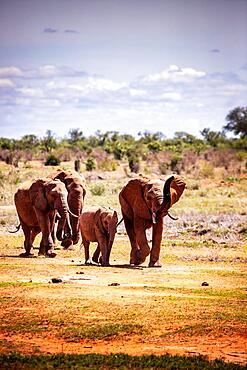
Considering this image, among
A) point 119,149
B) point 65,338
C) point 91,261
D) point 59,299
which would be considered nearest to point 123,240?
point 91,261

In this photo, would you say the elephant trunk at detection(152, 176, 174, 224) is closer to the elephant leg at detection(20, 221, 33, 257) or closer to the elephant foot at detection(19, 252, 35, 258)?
the elephant foot at detection(19, 252, 35, 258)

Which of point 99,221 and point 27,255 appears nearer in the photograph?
point 99,221

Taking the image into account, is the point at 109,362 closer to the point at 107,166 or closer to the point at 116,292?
the point at 116,292

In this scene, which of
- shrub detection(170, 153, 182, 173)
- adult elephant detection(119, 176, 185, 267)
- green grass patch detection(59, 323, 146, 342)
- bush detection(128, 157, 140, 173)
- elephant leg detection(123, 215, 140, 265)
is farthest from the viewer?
shrub detection(170, 153, 182, 173)

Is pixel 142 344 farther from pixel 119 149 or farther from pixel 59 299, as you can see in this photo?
pixel 119 149

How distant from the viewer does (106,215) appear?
80.6 feet

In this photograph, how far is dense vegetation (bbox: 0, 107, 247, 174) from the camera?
75.0 metres

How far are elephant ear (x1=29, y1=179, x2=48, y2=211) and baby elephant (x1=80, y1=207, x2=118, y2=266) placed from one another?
172cm

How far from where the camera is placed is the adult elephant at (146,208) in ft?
79.8

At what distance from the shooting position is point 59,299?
18.6m

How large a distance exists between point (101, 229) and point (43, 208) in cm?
273

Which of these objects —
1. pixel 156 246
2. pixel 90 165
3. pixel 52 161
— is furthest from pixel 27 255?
pixel 52 161

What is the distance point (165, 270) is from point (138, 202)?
7.45 ft

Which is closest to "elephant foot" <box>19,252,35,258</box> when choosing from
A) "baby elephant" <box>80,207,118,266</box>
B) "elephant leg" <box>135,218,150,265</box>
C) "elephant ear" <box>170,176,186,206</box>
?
"baby elephant" <box>80,207,118,266</box>
